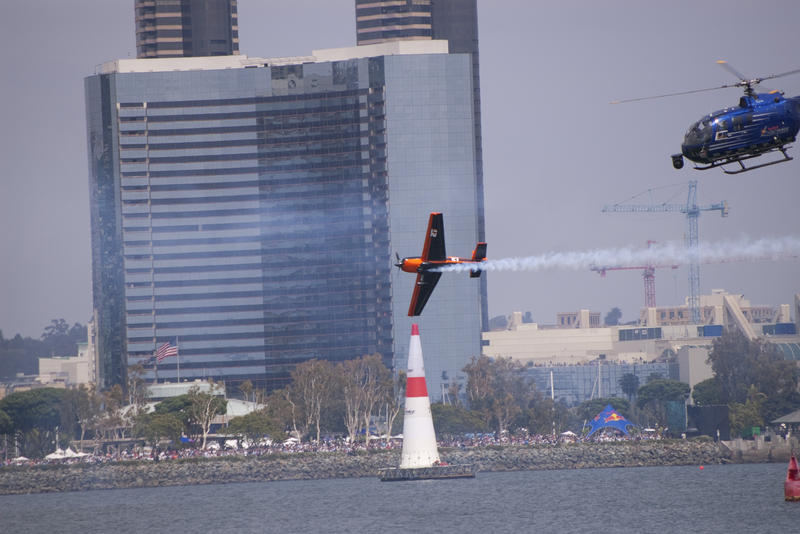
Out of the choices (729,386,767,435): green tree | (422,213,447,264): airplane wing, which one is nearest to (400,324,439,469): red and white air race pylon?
(422,213,447,264): airplane wing

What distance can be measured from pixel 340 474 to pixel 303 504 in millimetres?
34917

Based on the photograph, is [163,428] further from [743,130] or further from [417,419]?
[743,130]

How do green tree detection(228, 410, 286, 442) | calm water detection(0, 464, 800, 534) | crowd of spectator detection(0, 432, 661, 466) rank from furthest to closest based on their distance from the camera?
green tree detection(228, 410, 286, 442) → crowd of spectator detection(0, 432, 661, 466) → calm water detection(0, 464, 800, 534)

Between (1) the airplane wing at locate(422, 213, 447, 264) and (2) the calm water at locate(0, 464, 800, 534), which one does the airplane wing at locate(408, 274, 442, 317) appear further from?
(2) the calm water at locate(0, 464, 800, 534)

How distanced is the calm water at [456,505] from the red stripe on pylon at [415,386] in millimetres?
11553

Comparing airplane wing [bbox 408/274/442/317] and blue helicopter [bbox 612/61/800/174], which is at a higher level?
blue helicopter [bbox 612/61/800/174]

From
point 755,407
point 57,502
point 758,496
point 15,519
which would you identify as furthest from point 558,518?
point 755,407

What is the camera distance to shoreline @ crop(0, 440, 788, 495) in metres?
170

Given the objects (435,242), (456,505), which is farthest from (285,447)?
(435,242)

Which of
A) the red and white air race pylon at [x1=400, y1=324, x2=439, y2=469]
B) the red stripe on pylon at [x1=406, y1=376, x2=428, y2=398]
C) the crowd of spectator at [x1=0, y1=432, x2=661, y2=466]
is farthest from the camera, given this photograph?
the crowd of spectator at [x1=0, y1=432, x2=661, y2=466]

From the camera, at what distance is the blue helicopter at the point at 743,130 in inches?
2505

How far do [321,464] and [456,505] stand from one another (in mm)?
48244

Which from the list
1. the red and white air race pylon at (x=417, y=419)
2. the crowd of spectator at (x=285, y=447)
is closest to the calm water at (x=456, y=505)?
the red and white air race pylon at (x=417, y=419)

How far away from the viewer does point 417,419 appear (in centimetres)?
12306
